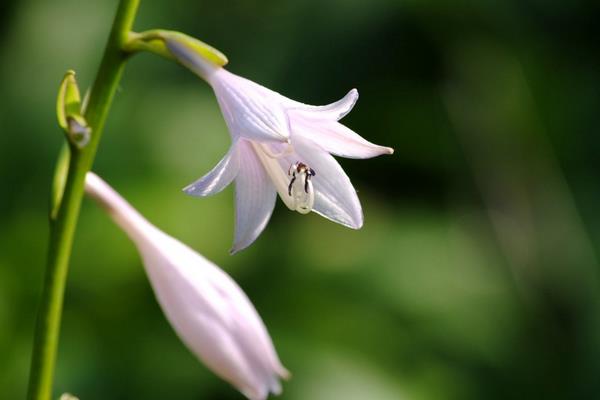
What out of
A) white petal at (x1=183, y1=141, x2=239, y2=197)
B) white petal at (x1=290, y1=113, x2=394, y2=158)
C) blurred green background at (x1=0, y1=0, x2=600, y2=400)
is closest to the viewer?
white petal at (x1=183, y1=141, x2=239, y2=197)

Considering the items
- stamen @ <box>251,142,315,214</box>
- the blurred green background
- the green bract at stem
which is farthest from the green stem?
the blurred green background

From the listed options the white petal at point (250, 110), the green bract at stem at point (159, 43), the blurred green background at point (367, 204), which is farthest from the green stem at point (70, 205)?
the blurred green background at point (367, 204)

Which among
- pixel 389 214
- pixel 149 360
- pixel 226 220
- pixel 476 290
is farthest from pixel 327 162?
pixel 389 214

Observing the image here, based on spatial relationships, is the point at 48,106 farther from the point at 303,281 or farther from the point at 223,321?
the point at 223,321

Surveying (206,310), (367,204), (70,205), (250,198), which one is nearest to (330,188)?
(250,198)

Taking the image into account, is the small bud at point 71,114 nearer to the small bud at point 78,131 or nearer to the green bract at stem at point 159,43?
the small bud at point 78,131

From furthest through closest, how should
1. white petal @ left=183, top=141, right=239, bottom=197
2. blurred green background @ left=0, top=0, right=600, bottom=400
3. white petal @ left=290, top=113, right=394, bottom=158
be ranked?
blurred green background @ left=0, top=0, right=600, bottom=400 → white petal @ left=290, top=113, right=394, bottom=158 → white petal @ left=183, top=141, right=239, bottom=197

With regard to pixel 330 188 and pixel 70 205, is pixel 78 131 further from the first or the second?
pixel 330 188

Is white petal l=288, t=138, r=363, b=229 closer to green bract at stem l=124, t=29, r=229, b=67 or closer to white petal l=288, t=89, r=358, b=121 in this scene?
white petal l=288, t=89, r=358, b=121
